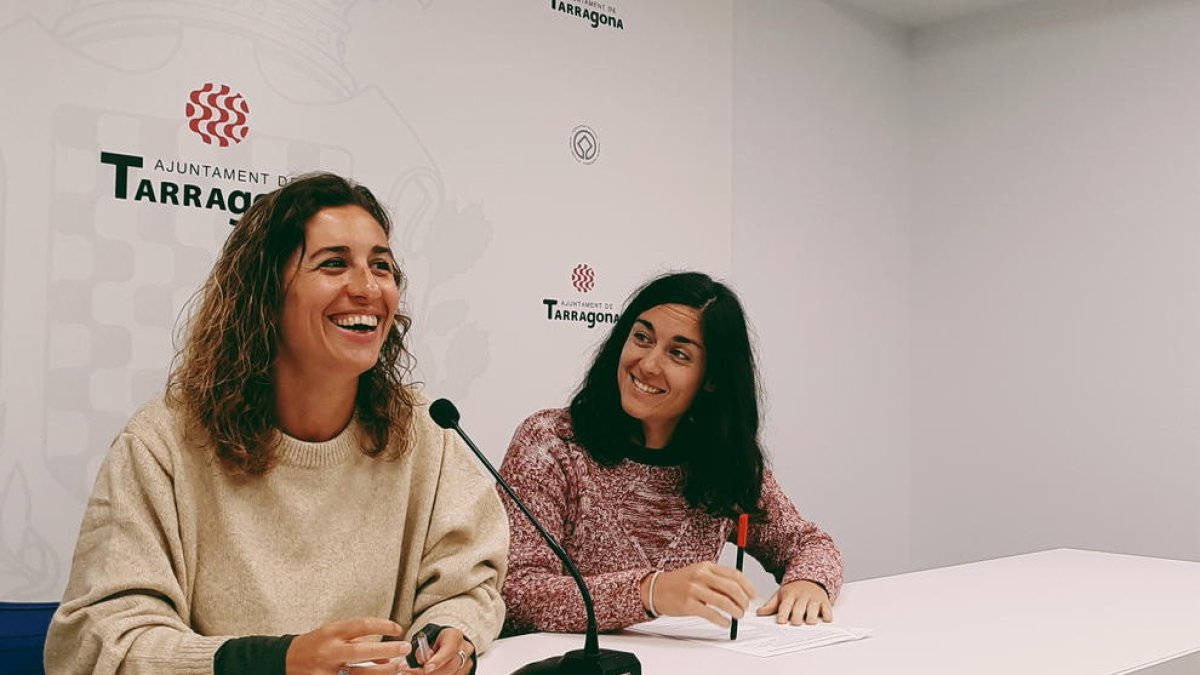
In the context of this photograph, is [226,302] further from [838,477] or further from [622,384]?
[838,477]

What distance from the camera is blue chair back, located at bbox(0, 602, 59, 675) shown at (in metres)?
1.64

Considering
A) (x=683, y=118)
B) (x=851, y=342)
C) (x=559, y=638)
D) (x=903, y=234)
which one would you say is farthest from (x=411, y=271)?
(x=903, y=234)

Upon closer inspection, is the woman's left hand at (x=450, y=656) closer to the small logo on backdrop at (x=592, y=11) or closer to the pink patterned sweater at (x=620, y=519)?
the pink patterned sweater at (x=620, y=519)

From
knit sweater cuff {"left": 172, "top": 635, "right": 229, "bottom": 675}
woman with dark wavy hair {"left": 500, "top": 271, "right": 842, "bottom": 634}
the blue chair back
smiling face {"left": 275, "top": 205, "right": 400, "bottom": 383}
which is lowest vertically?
the blue chair back

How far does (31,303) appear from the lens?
→ 235cm

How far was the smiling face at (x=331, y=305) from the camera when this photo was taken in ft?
A: 5.07

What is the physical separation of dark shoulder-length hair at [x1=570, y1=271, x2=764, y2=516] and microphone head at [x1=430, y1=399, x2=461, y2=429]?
0.76 meters

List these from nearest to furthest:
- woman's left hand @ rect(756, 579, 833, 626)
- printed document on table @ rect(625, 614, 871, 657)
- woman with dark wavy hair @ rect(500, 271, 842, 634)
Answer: printed document on table @ rect(625, 614, 871, 657) → woman's left hand @ rect(756, 579, 833, 626) → woman with dark wavy hair @ rect(500, 271, 842, 634)

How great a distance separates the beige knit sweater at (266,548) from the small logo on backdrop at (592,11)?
203cm

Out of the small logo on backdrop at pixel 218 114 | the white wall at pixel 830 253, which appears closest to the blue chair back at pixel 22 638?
the small logo on backdrop at pixel 218 114

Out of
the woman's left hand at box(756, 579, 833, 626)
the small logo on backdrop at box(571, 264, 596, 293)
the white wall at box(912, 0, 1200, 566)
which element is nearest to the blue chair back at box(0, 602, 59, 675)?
the woman's left hand at box(756, 579, 833, 626)

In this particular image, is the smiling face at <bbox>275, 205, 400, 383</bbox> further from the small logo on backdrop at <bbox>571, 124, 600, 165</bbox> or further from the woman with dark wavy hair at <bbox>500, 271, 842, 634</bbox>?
the small logo on backdrop at <bbox>571, 124, 600, 165</bbox>

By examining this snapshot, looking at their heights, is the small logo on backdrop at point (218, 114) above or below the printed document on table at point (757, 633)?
above

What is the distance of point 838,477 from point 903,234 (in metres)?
1.10
